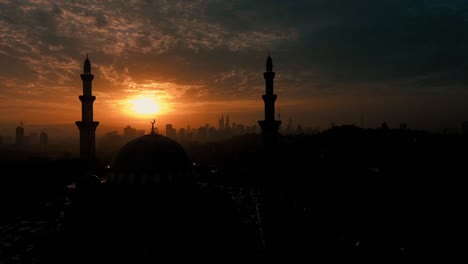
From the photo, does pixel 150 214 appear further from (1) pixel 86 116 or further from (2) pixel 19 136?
(2) pixel 19 136

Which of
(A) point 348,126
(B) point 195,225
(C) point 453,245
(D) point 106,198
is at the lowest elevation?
(C) point 453,245

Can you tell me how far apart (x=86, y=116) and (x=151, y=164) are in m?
19.0

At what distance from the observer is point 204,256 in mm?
21766

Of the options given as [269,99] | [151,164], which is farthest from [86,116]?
[269,99]

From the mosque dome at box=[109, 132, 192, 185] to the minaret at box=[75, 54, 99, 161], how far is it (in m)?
15.6

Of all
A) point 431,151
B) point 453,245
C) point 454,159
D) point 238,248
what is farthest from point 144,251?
point 431,151

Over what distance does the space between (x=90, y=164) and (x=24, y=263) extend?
23126 millimetres

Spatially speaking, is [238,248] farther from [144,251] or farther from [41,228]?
[41,228]

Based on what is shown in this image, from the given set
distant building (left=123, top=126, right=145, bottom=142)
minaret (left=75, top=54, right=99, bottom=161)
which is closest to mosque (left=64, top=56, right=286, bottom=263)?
minaret (left=75, top=54, right=99, bottom=161)

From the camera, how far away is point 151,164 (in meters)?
26.3

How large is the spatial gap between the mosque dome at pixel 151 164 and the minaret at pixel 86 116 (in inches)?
615

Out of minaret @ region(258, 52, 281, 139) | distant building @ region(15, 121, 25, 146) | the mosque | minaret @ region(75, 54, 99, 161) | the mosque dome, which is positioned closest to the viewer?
the mosque

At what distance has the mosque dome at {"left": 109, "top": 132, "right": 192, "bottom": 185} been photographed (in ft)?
85.8

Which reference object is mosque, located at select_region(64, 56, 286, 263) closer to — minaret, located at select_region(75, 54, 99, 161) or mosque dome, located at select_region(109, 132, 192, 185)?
mosque dome, located at select_region(109, 132, 192, 185)
